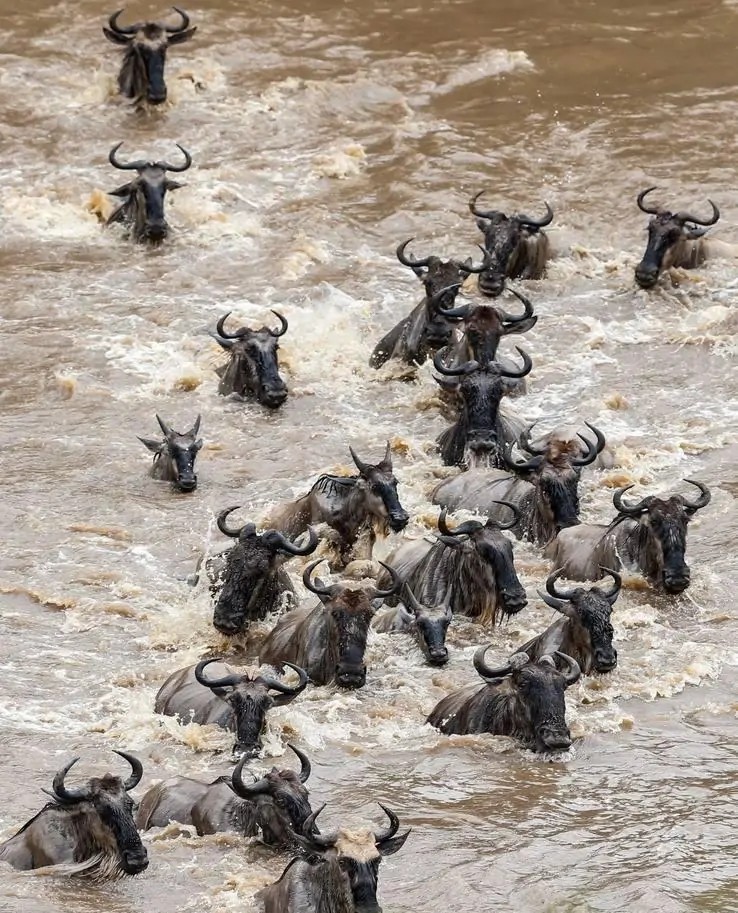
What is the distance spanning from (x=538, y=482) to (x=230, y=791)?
18.9 feet

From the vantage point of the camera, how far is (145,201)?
23.2 m

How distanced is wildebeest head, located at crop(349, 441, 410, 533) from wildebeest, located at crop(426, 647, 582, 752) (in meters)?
2.52

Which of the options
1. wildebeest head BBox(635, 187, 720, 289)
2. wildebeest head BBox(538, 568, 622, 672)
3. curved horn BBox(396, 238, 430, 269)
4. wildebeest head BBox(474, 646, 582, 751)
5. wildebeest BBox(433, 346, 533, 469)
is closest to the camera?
wildebeest head BBox(474, 646, 582, 751)

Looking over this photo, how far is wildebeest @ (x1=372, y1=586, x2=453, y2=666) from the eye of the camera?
14.8 meters

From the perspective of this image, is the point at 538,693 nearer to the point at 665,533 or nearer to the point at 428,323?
the point at 665,533

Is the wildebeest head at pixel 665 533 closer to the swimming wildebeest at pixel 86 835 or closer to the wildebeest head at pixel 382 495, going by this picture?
the wildebeest head at pixel 382 495

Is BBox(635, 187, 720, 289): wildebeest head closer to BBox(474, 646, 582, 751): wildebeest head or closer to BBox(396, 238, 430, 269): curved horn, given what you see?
BBox(396, 238, 430, 269): curved horn

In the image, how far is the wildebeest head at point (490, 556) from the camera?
1546 centimetres

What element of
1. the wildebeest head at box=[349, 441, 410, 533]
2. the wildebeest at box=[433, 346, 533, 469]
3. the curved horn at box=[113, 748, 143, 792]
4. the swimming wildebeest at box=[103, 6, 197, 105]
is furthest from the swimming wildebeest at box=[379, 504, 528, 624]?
the swimming wildebeest at box=[103, 6, 197, 105]

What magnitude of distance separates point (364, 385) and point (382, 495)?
402 cm

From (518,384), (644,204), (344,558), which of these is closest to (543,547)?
(344,558)

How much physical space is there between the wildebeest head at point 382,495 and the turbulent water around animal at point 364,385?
0.39 metres

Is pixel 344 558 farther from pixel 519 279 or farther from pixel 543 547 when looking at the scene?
pixel 519 279

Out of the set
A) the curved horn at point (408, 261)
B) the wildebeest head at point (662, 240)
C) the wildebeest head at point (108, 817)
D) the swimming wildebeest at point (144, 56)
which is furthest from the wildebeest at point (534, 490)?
the swimming wildebeest at point (144, 56)
